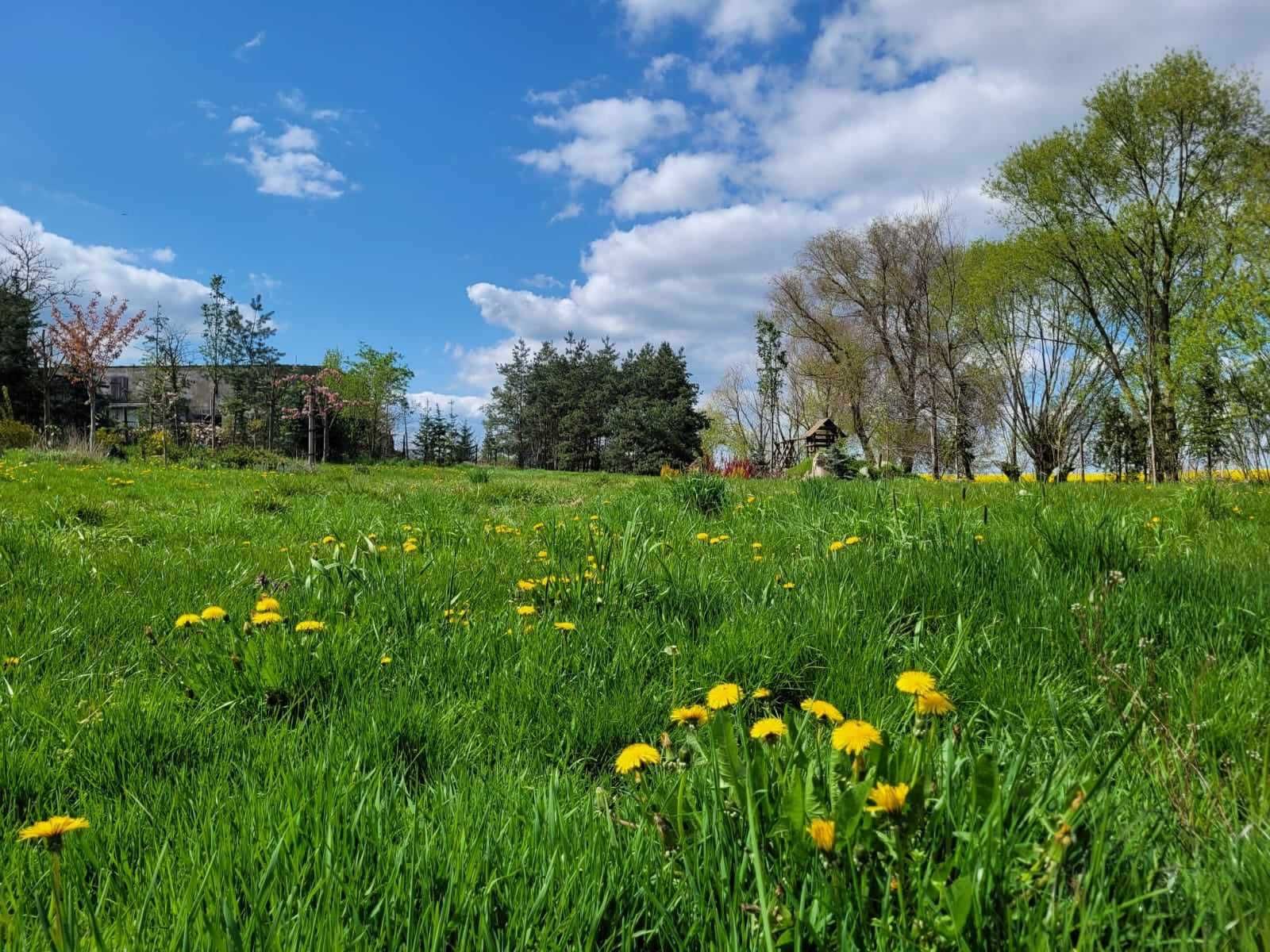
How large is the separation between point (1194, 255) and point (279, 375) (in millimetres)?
53683

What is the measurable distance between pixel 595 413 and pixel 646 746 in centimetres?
5303

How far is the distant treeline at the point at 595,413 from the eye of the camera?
45.2m

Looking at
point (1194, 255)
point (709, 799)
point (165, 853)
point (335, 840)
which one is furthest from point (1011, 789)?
point (1194, 255)

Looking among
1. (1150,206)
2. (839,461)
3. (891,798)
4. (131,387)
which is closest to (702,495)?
(891,798)

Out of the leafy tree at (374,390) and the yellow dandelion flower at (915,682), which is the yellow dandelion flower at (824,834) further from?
the leafy tree at (374,390)

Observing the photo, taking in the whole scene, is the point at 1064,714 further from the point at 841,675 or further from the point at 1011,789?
the point at 1011,789

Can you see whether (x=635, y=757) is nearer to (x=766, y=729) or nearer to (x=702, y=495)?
(x=766, y=729)

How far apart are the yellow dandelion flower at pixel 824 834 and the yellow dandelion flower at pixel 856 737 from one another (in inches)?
5.7

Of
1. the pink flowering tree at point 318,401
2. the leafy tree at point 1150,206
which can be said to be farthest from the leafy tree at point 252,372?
the leafy tree at point 1150,206

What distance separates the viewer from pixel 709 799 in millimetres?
1027

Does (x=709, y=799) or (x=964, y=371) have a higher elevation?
(x=964, y=371)

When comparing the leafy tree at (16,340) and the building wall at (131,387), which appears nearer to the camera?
the leafy tree at (16,340)

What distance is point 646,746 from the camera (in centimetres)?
129

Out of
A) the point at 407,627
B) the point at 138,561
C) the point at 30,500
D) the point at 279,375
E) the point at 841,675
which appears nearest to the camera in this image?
the point at 841,675
